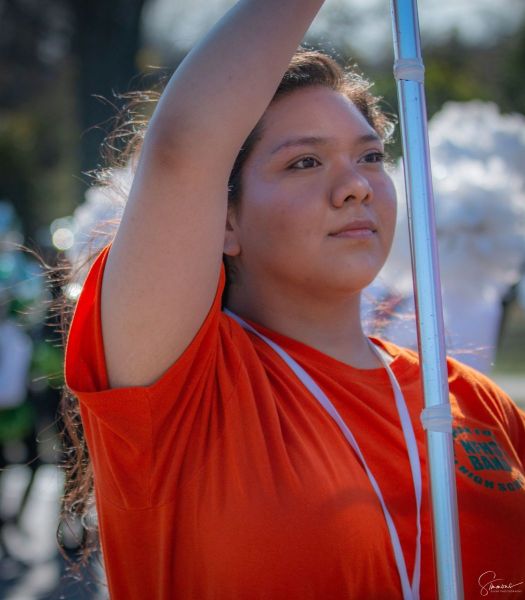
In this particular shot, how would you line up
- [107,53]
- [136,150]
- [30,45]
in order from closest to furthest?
1. [136,150]
2. [107,53]
3. [30,45]

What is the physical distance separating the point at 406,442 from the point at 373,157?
1.85 feet

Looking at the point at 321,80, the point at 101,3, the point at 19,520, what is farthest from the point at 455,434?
the point at 101,3

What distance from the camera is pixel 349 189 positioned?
167 cm

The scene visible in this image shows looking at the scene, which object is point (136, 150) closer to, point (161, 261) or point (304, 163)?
point (304, 163)

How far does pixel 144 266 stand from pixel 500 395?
0.97 m

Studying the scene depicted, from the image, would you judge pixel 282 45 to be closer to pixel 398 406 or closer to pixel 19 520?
pixel 398 406

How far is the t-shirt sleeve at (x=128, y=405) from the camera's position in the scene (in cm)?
134

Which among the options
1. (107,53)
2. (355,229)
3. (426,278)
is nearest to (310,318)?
(355,229)

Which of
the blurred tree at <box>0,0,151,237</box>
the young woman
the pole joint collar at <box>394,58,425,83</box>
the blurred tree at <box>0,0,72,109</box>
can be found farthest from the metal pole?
the blurred tree at <box>0,0,72,109</box>

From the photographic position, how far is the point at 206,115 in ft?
4.08

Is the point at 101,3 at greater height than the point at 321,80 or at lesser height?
greater

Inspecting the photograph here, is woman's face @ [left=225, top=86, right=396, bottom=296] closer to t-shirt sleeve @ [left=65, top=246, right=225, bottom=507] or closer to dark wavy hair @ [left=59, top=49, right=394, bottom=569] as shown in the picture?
dark wavy hair @ [left=59, top=49, right=394, bottom=569]

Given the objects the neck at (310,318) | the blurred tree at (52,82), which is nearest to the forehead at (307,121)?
the neck at (310,318)

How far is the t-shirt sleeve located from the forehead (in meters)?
0.46
